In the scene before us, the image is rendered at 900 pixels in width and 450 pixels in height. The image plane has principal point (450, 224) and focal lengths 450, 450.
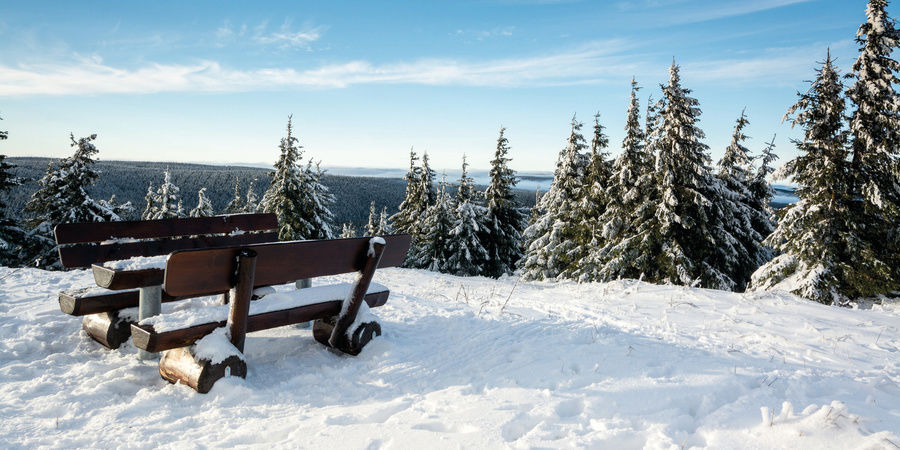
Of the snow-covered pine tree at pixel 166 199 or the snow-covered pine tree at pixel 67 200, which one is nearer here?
the snow-covered pine tree at pixel 67 200

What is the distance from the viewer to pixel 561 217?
27.0m

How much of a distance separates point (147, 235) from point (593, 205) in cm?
2246

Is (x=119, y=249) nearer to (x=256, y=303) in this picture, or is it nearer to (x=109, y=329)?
(x=109, y=329)

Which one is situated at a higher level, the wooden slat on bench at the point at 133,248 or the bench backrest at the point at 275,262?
the bench backrest at the point at 275,262

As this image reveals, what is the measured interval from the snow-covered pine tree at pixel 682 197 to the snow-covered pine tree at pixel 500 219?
1219cm

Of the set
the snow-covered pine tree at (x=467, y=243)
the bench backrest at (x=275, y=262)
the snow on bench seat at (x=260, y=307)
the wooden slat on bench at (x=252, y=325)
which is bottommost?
the snow-covered pine tree at (x=467, y=243)

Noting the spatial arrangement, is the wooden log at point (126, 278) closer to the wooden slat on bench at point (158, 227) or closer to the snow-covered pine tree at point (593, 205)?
the wooden slat on bench at point (158, 227)

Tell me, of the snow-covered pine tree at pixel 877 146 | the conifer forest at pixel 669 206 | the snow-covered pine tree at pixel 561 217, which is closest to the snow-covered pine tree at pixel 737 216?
the conifer forest at pixel 669 206

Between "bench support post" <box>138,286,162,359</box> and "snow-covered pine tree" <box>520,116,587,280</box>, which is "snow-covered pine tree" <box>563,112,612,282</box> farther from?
"bench support post" <box>138,286,162,359</box>

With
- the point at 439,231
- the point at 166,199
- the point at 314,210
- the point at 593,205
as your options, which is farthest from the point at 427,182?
the point at 166,199

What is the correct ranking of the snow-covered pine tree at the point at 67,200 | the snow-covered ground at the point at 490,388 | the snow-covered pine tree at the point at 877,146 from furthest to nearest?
1. the snow-covered pine tree at the point at 67,200
2. the snow-covered pine tree at the point at 877,146
3. the snow-covered ground at the point at 490,388

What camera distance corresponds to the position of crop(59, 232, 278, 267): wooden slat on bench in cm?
486

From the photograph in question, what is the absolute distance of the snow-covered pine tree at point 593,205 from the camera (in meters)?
24.3

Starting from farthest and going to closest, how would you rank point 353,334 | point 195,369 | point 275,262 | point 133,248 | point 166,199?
point 166,199 → point 133,248 → point 353,334 → point 275,262 → point 195,369
